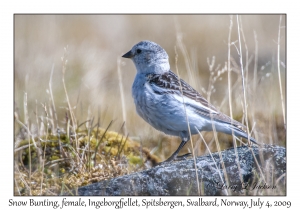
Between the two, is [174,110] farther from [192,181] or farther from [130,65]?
[130,65]

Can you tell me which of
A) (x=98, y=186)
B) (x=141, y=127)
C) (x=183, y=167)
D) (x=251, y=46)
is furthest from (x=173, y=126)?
(x=251, y=46)

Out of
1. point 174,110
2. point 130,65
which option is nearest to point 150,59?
point 174,110

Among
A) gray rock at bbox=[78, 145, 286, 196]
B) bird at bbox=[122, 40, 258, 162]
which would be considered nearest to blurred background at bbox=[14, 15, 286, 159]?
bird at bbox=[122, 40, 258, 162]

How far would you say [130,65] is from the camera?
35.5 feet

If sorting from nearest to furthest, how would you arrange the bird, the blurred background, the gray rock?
the gray rock → the bird → the blurred background

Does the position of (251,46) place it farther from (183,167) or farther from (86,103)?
(183,167)

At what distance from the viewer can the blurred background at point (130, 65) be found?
613cm

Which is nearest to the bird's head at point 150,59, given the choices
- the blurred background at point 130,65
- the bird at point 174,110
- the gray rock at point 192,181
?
the bird at point 174,110

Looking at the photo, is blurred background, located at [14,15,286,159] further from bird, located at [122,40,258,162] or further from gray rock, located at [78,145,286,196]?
gray rock, located at [78,145,286,196]

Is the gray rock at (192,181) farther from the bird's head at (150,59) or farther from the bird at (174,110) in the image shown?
the bird's head at (150,59)

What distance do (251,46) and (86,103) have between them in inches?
189

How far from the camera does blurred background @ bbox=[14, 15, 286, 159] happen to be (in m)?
6.13

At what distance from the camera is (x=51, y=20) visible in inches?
462

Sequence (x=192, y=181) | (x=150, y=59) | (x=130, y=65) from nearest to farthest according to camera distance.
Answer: (x=192, y=181) → (x=150, y=59) → (x=130, y=65)
